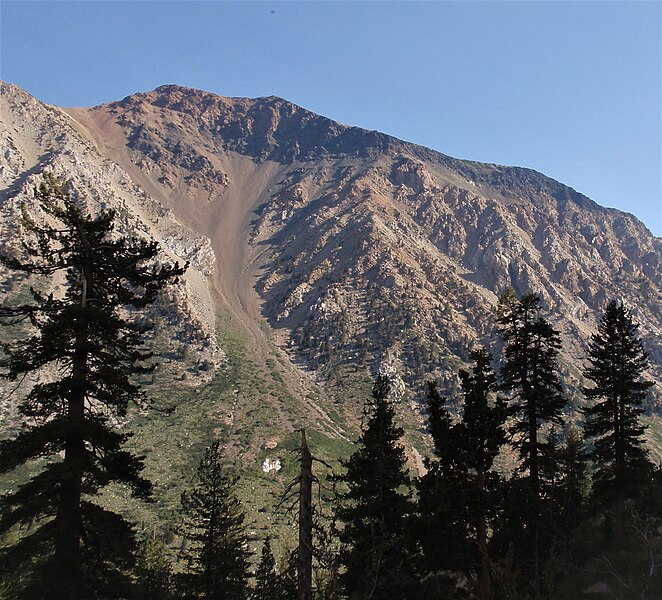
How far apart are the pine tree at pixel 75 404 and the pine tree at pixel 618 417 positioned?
→ 928 inches

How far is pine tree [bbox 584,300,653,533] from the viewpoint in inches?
996

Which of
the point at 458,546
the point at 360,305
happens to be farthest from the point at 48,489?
the point at 360,305

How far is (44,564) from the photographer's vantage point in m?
13.1

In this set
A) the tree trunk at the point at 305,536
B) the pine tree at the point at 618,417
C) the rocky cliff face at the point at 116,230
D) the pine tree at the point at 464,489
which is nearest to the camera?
the tree trunk at the point at 305,536

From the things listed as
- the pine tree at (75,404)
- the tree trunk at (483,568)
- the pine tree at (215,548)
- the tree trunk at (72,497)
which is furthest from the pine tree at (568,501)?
the tree trunk at (72,497)

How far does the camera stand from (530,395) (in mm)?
22938

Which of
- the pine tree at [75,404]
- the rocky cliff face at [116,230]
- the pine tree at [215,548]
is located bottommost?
the pine tree at [215,548]

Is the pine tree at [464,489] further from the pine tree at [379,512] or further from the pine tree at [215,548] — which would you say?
the pine tree at [215,548]

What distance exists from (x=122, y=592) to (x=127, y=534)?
5.51 feet

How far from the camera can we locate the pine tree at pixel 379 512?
17344 mm

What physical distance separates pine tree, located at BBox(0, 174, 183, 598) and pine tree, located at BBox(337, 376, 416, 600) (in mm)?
8861

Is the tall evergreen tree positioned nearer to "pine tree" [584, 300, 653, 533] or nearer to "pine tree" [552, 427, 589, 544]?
"pine tree" [552, 427, 589, 544]

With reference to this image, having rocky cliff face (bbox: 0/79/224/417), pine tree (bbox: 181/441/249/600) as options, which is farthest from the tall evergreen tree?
rocky cliff face (bbox: 0/79/224/417)

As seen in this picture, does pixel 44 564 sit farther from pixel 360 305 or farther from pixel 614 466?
pixel 360 305
